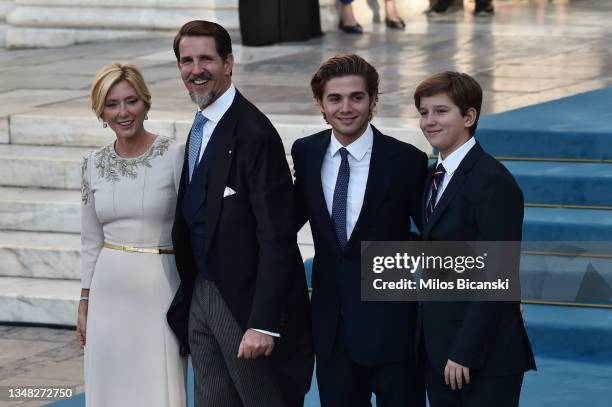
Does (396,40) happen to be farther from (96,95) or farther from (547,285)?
(96,95)

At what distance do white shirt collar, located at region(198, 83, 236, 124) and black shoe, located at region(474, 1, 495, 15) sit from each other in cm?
1134

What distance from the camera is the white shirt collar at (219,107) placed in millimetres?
4441

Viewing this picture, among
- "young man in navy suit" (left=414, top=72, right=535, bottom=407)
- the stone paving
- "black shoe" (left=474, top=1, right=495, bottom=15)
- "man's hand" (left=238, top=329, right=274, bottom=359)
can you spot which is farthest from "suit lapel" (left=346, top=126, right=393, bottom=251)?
"black shoe" (left=474, top=1, right=495, bottom=15)

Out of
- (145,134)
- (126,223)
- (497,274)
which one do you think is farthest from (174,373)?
(497,274)

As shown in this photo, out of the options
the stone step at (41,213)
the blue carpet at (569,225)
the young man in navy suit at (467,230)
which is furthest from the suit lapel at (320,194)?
the stone step at (41,213)

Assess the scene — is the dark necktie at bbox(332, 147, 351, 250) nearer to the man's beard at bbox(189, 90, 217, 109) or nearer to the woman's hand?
the man's beard at bbox(189, 90, 217, 109)

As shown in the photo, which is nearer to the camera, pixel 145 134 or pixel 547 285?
pixel 145 134

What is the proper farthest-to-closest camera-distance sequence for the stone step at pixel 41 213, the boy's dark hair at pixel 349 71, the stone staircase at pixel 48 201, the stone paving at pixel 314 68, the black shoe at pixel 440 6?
the black shoe at pixel 440 6, the stone step at pixel 41 213, the stone staircase at pixel 48 201, the stone paving at pixel 314 68, the boy's dark hair at pixel 349 71

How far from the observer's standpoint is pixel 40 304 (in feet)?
24.5

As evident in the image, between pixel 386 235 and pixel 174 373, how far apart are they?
100cm

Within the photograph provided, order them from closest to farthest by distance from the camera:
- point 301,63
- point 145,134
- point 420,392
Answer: point 420,392 < point 145,134 < point 301,63

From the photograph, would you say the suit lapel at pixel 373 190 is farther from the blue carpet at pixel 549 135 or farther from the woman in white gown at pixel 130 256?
the blue carpet at pixel 549 135

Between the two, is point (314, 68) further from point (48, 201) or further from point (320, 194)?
point (320, 194)

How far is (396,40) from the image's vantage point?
13133 millimetres
